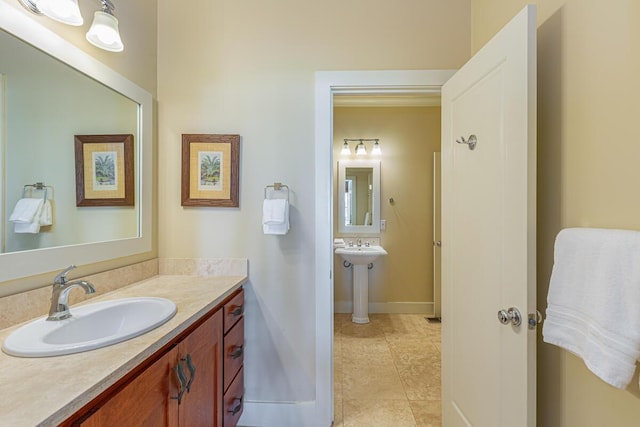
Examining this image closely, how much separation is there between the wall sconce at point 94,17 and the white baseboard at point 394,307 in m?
3.12

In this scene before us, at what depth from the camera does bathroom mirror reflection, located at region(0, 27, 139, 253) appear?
1024 millimetres

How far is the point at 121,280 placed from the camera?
150cm

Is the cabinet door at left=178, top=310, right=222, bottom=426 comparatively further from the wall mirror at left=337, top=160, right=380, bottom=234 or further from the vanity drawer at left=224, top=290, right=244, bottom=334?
the wall mirror at left=337, top=160, right=380, bottom=234

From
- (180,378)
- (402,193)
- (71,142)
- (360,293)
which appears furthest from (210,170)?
(402,193)

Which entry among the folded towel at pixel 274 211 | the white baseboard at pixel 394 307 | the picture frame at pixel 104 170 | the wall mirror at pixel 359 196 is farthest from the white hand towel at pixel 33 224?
the white baseboard at pixel 394 307

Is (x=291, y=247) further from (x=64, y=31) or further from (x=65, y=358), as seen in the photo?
(x=64, y=31)

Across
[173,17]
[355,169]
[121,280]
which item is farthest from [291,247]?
[355,169]

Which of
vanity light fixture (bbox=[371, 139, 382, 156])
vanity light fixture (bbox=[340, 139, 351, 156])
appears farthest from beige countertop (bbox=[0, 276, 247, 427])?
vanity light fixture (bbox=[371, 139, 382, 156])

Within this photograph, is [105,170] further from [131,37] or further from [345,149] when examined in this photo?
[345,149]

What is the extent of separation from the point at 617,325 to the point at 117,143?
201 cm

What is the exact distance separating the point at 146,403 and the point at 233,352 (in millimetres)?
723

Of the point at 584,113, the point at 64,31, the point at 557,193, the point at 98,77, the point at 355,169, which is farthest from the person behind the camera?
Result: the point at 355,169

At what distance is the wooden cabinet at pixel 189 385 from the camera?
0.76 m

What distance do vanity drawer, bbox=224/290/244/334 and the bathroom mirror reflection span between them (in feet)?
2.19
